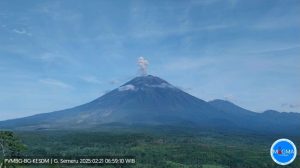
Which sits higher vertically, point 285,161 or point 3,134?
point 3,134

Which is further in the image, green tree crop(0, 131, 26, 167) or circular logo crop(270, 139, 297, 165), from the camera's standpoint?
green tree crop(0, 131, 26, 167)

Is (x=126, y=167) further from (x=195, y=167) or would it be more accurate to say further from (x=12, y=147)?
(x=12, y=147)

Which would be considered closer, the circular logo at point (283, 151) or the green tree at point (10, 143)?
the circular logo at point (283, 151)

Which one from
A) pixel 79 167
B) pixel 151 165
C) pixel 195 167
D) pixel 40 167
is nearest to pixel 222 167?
pixel 195 167

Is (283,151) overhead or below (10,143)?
below

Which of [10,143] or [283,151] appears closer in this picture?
[283,151]

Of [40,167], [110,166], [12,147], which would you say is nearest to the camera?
[12,147]

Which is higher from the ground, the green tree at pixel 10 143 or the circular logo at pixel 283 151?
the green tree at pixel 10 143

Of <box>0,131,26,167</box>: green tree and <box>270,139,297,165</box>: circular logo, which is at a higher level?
<box>0,131,26,167</box>: green tree
